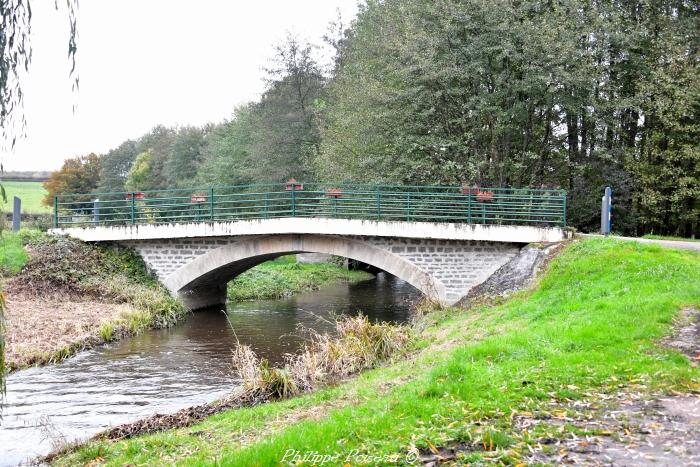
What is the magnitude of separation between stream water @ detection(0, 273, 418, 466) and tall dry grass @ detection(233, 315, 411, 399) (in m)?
1.02

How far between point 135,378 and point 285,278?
15105 millimetres

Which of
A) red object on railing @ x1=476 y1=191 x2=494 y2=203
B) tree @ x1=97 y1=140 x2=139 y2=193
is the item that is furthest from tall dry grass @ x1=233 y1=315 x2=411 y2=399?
tree @ x1=97 y1=140 x2=139 y2=193

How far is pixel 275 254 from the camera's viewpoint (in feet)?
60.1

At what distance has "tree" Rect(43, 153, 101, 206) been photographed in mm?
47812

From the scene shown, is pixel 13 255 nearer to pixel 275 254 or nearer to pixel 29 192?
pixel 275 254

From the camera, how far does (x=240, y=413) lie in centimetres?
780

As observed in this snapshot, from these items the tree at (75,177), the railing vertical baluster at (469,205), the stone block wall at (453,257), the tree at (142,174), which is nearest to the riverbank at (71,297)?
the stone block wall at (453,257)

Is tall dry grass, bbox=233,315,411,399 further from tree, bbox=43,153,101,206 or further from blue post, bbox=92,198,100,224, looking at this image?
tree, bbox=43,153,101,206

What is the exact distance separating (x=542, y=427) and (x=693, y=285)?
6031 millimetres

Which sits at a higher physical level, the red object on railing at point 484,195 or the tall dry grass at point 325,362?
the red object on railing at point 484,195

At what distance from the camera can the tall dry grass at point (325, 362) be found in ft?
29.8

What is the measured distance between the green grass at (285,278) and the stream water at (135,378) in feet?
12.4

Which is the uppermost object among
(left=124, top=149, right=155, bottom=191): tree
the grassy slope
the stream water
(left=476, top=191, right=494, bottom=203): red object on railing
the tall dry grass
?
(left=124, top=149, right=155, bottom=191): tree

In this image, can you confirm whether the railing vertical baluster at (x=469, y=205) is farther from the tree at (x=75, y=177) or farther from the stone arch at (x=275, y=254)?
the tree at (x=75, y=177)
